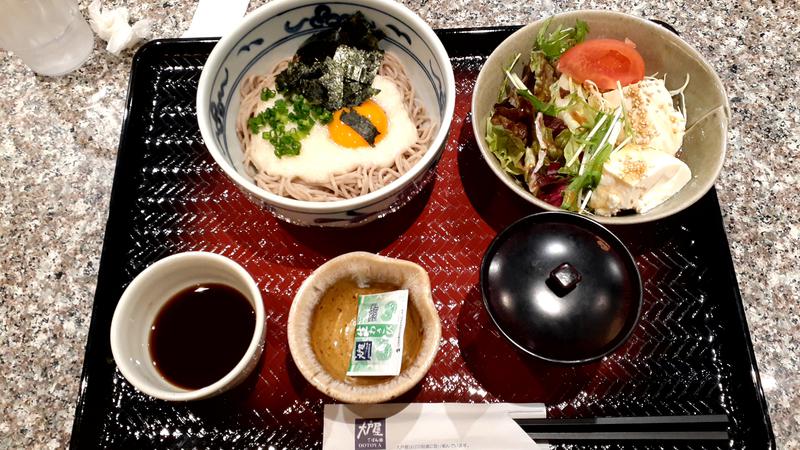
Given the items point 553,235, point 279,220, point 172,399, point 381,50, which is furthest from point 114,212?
point 553,235

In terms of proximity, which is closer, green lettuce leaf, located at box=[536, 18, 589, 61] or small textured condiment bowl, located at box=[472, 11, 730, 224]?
small textured condiment bowl, located at box=[472, 11, 730, 224]

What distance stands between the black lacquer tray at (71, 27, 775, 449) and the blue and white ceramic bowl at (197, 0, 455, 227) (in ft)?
0.63

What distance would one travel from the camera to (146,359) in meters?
1.56

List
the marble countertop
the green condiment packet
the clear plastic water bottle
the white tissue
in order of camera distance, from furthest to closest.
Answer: the white tissue
the clear plastic water bottle
the marble countertop
the green condiment packet

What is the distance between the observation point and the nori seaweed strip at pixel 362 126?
179 centimetres

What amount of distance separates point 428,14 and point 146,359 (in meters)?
1.68

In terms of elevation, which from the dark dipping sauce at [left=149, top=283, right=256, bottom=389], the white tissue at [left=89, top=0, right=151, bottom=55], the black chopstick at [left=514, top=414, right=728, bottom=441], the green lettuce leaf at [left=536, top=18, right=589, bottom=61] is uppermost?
the green lettuce leaf at [left=536, top=18, right=589, bottom=61]

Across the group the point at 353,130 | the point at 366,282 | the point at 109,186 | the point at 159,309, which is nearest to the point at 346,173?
the point at 353,130

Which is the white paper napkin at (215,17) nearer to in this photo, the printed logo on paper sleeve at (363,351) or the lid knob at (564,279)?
the printed logo on paper sleeve at (363,351)

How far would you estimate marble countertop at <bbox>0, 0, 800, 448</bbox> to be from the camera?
68.2 inches

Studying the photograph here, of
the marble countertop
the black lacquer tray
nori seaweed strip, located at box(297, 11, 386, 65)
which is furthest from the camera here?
nori seaweed strip, located at box(297, 11, 386, 65)

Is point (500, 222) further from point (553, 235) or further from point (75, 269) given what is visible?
point (75, 269)

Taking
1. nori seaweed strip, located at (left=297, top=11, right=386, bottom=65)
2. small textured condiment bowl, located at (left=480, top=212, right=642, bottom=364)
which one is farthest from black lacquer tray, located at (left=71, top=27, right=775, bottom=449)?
nori seaweed strip, located at (left=297, top=11, right=386, bottom=65)

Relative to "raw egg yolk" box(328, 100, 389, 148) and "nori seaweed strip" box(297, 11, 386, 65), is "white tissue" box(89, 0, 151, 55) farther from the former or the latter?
"raw egg yolk" box(328, 100, 389, 148)
